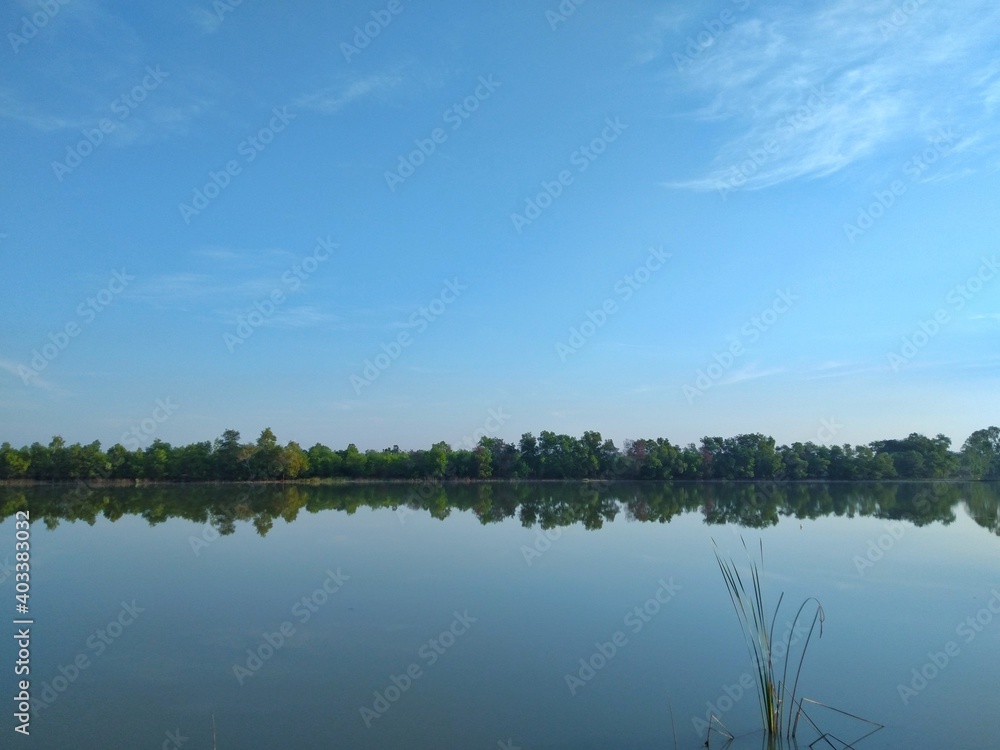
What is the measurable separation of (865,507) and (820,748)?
80.5ft

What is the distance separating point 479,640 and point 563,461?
44.2 metres

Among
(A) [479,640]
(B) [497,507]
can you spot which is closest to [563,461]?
(B) [497,507]

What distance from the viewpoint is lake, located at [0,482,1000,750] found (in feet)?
17.3

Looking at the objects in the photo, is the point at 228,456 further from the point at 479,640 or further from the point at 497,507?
the point at 479,640

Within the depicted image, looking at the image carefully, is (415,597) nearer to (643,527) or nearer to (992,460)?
(643,527)

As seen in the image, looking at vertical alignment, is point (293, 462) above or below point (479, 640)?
above

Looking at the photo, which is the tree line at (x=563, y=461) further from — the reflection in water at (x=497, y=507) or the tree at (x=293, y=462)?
the reflection in water at (x=497, y=507)

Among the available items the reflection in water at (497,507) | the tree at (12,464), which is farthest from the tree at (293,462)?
the tree at (12,464)

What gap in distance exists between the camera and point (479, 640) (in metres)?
7.55

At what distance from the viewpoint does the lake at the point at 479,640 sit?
5.28 metres

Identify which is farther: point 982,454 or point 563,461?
point 982,454

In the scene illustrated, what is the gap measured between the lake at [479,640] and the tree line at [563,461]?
2900 centimetres

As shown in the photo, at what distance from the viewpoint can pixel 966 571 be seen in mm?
11742

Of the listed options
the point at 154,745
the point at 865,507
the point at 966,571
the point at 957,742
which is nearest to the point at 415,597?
the point at 154,745
